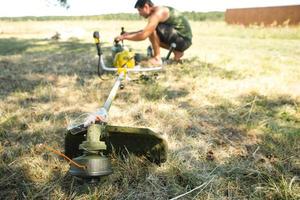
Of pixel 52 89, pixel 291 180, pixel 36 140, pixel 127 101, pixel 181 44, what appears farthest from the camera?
pixel 181 44

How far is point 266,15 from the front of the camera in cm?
2564

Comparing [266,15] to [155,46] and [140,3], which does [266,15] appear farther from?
[140,3]

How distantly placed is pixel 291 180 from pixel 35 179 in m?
1.80

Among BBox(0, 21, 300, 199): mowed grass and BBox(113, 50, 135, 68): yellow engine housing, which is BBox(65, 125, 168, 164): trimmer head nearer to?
BBox(0, 21, 300, 199): mowed grass

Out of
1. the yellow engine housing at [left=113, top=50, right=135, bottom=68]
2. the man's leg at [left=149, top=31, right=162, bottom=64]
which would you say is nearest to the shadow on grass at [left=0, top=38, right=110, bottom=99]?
the yellow engine housing at [left=113, top=50, right=135, bottom=68]

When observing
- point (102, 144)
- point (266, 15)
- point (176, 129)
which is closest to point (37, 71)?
point (176, 129)

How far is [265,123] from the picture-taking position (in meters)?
3.10

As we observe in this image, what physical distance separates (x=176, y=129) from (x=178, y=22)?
3878 mm

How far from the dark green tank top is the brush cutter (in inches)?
180

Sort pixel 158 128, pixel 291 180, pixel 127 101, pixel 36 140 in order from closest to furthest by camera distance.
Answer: pixel 291 180
pixel 36 140
pixel 158 128
pixel 127 101

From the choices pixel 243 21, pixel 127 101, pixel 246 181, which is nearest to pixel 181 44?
pixel 127 101

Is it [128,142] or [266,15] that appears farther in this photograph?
[266,15]

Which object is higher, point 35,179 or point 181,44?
point 181,44

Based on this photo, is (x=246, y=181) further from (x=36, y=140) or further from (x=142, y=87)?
(x=142, y=87)
